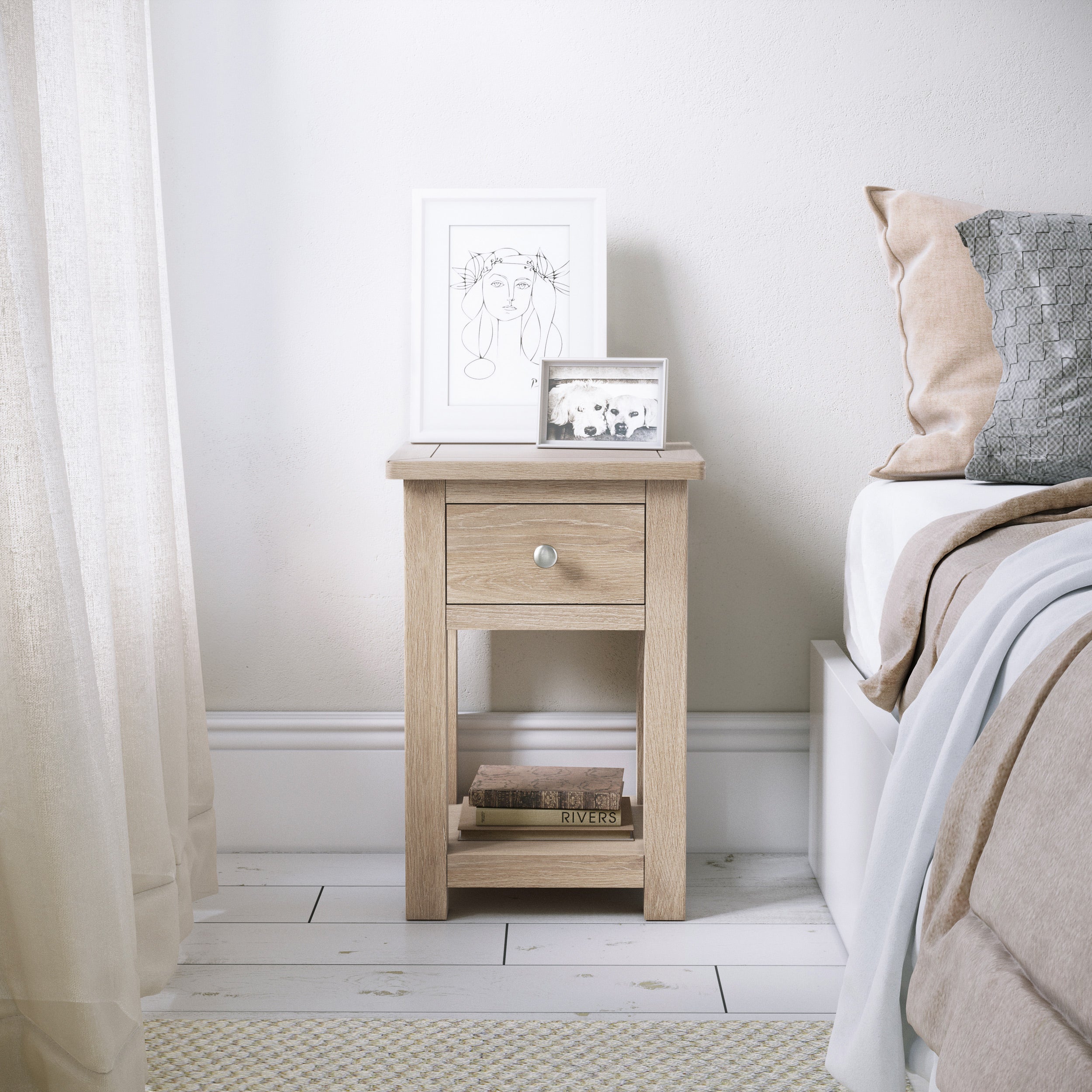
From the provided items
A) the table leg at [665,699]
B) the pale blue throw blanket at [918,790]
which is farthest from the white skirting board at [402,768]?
the pale blue throw blanket at [918,790]

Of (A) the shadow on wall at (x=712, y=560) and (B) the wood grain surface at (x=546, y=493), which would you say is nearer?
(B) the wood grain surface at (x=546, y=493)

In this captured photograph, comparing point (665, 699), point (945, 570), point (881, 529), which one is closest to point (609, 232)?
point (881, 529)

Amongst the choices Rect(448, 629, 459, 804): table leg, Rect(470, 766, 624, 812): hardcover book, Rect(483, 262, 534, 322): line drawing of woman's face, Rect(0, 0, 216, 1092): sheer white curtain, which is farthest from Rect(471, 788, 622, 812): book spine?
Rect(483, 262, 534, 322): line drawing of woman's face

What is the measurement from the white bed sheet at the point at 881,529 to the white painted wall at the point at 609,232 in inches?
8.7

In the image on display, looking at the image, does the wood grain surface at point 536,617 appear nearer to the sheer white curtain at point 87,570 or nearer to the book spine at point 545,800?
the book spine at point 545,800

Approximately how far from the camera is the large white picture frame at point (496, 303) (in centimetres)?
166

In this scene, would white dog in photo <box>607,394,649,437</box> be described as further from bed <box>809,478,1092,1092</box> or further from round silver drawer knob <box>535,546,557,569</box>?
bed <box>809,478,1092,1092</box>

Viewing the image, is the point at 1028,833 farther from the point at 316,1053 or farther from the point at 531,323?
the point at 531,323

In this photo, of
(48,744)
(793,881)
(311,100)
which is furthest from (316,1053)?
(311,100)

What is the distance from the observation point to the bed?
78 cm

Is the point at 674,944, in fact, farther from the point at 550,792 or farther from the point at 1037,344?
the point at 1037,344

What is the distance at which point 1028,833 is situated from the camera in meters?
0.68

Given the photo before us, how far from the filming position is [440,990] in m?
1.35

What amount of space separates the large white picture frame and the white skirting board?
537 mm
